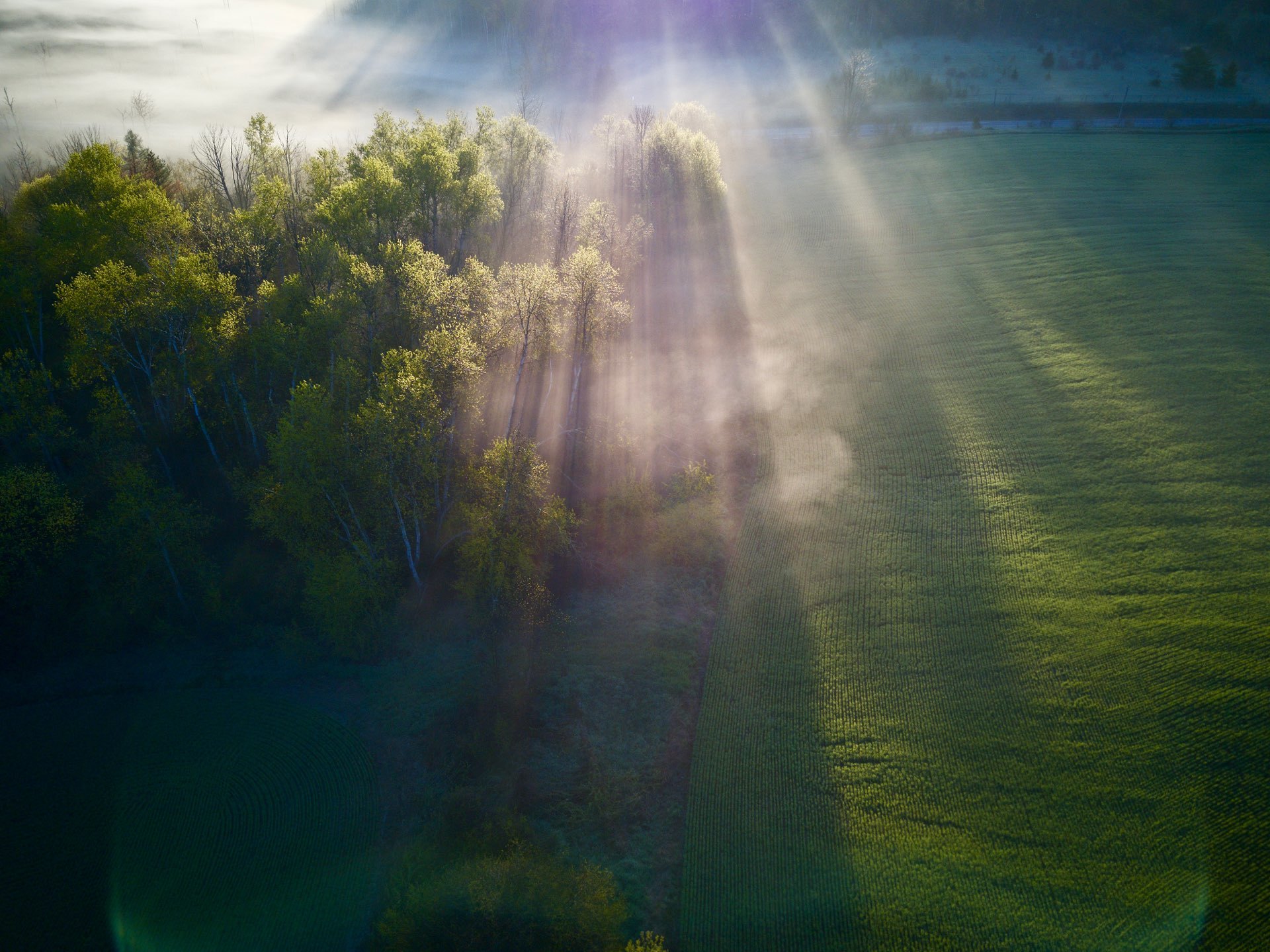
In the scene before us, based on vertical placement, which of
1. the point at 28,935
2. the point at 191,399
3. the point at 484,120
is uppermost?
the point at 484,120

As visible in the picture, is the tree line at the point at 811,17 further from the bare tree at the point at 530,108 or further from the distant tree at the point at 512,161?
the distant tree at the point at 512,161

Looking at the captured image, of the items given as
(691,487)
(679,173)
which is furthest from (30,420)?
(679,173)

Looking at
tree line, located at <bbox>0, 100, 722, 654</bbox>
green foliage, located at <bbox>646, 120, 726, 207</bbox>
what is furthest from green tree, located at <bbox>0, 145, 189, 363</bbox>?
green foliage, located at <bbox>646, 120, 726, 207</bbox>

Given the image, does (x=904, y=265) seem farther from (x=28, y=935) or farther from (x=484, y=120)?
(x=28, y=935)

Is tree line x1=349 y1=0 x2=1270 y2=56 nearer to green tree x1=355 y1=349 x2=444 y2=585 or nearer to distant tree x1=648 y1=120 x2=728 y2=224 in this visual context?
distant tree x1=648 y1=120 x2=728 y2=224

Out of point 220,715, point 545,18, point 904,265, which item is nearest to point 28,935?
point 220,715

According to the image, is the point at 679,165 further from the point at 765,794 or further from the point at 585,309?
the point at 765,794
